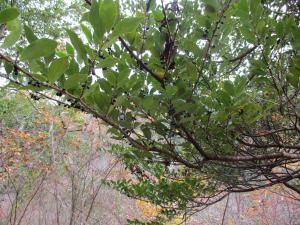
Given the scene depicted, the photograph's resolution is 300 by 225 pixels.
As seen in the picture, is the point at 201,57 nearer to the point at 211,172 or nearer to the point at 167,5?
the point at 167,5

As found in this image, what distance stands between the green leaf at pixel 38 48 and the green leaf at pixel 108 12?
0.09m

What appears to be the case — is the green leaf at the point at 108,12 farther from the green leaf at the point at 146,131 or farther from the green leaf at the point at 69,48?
the green leaf at the point at 146,131

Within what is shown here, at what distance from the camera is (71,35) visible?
0.60 metres

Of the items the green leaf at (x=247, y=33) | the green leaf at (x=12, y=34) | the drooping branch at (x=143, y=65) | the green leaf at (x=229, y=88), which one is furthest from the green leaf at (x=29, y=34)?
the green leaf at (x=247, y=33)

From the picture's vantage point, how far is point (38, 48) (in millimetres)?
529

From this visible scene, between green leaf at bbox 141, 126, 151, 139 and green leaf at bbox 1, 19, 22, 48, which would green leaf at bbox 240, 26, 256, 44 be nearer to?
green leaf at bbox 141, 126, 151, 139

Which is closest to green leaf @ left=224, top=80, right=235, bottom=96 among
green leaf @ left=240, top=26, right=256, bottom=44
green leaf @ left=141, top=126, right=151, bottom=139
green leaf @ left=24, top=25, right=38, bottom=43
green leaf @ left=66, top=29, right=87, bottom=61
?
green leaf @ left=240, top=26, right=256, bottom=44

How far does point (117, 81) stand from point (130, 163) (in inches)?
44.5

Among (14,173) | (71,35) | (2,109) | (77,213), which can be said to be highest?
(2,109)

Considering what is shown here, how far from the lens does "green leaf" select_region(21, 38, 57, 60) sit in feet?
1.72

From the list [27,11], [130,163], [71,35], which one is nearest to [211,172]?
[130,163]

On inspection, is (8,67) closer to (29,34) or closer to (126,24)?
(29,34)

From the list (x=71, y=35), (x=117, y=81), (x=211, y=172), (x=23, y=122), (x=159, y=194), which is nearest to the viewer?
(x=71, y=35)

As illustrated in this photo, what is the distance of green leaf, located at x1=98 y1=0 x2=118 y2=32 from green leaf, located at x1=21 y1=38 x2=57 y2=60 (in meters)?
0.09
